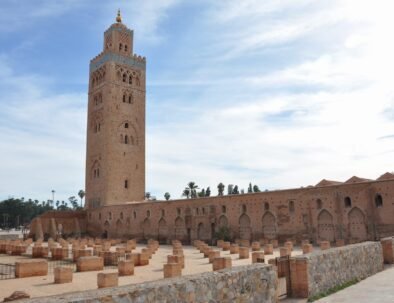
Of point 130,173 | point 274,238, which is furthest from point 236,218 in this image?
point 130,173

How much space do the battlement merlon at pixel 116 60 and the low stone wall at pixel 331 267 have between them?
112 ft

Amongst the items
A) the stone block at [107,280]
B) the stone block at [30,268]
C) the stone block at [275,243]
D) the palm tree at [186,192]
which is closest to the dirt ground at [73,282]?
the stone block at [30,268]

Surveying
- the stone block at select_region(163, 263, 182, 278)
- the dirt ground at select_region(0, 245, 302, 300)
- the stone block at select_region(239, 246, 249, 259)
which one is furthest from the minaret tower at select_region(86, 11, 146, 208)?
the stone block at select_region(163, 263, 182, 278)

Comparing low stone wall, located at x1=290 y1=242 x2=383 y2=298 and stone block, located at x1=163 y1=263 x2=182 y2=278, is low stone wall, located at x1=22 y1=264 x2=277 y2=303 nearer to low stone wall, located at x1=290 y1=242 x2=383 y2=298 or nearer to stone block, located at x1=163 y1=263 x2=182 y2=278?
low stone wall, located at x1=290 y1=242 x2=383 y2=298

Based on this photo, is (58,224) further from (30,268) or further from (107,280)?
(107,280)

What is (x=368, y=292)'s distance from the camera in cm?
781

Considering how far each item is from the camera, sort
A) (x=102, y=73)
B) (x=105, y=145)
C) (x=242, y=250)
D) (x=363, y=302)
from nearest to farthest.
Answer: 1. (x=363, y=302)
2. (x=242, y=250)
3. (x=105, y=145)
4. (x=102, y=73)

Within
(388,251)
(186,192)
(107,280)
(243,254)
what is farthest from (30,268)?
(186,192)

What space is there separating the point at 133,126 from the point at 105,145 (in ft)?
12.3

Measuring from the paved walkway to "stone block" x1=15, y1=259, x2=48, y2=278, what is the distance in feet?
30.0

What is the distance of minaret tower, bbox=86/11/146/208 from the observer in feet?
123

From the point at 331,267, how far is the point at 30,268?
9225 mm

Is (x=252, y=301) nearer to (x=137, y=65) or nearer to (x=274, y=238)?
(x=274, y=238)

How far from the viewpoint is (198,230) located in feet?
87.2
